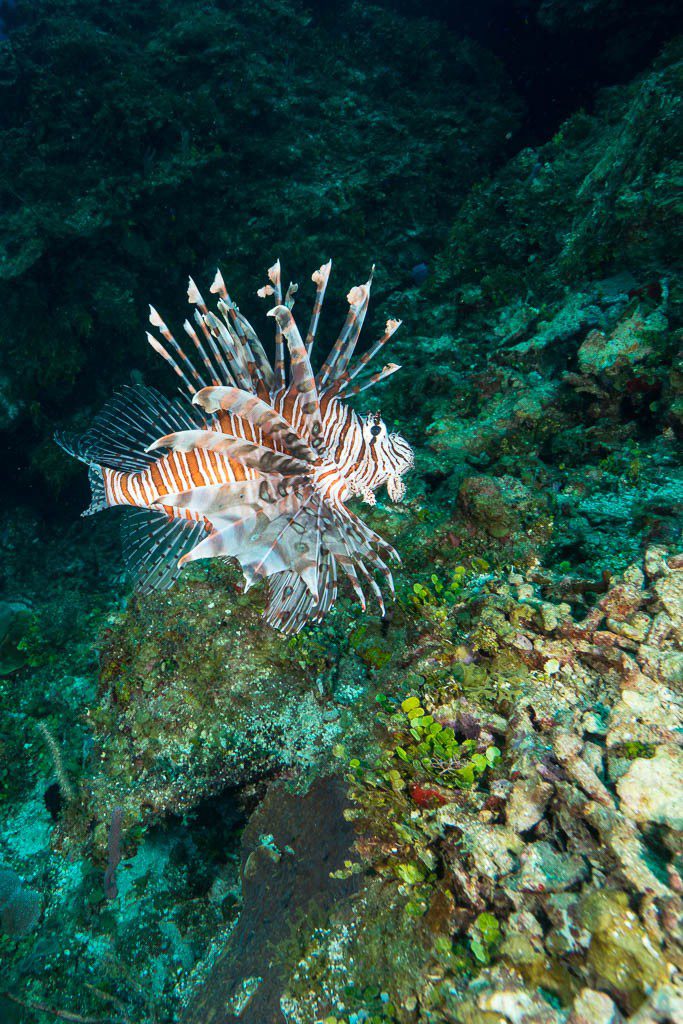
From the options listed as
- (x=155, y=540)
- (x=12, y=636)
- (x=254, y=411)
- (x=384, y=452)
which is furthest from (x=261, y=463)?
(x=12, y=636)

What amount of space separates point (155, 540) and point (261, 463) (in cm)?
123

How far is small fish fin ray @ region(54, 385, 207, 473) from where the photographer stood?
338 cm

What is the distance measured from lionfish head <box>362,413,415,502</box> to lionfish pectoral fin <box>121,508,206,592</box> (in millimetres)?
1214

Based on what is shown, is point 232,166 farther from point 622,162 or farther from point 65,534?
point 65,534

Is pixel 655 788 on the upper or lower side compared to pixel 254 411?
lower

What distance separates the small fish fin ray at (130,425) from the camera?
3379mm

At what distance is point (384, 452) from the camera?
9.57ft

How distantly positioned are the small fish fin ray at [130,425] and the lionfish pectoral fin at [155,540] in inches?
17.1

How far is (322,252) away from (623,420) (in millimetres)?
7046

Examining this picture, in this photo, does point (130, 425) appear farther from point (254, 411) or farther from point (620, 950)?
point (620, 950)

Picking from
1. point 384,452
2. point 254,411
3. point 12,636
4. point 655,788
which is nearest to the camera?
point 655,788

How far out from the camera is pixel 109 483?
3.14 metres

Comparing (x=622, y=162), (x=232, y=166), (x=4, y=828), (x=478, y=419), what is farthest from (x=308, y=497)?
(x=232, y=166)

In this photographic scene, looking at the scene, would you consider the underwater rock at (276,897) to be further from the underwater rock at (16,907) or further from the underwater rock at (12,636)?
the underwater rock at (12,636)
